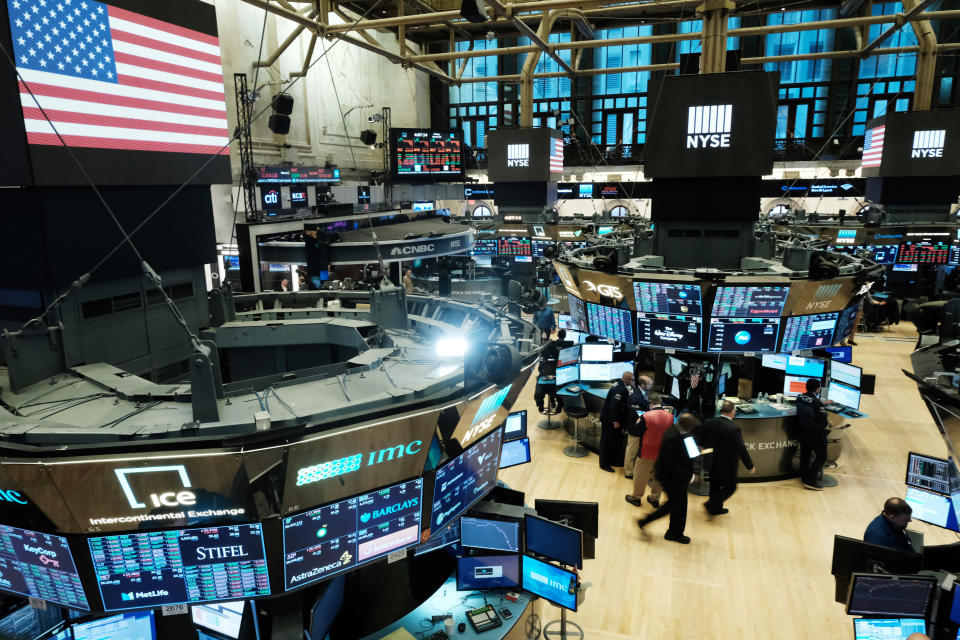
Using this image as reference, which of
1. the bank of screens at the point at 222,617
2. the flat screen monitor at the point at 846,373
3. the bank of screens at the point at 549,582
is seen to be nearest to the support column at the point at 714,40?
the flat screen monitor at the point at 846,373

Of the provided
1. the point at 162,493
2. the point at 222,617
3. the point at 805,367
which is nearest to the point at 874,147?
the point at 805,367

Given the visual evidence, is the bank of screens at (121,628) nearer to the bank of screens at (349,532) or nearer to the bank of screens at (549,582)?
the bank of screens at (349,532)

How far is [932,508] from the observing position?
5273 millimetres

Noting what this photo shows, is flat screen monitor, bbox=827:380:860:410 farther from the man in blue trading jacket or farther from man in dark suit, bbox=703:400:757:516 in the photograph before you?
man in dark suit, bbox=703:400:757:516

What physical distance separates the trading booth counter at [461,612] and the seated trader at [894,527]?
2897 mm

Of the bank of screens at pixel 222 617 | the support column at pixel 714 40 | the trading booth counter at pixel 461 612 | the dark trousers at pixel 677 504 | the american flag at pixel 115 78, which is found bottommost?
the dark trousers at pixel 677 504

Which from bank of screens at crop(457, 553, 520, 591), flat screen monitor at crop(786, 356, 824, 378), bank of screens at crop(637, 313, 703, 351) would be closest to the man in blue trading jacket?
flat screen monitor at crop(786, 356, 824, 378)

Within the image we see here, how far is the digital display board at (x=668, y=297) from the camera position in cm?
850

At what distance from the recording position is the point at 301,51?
62.8 feet

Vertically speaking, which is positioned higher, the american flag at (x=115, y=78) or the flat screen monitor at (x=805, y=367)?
the american flag at (x=115, y=78)

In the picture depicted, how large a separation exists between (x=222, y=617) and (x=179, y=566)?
1072 millimetres

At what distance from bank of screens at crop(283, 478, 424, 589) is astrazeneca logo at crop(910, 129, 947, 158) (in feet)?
50.4

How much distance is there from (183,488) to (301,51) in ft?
62.3

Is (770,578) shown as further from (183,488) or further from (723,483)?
(183,488)
